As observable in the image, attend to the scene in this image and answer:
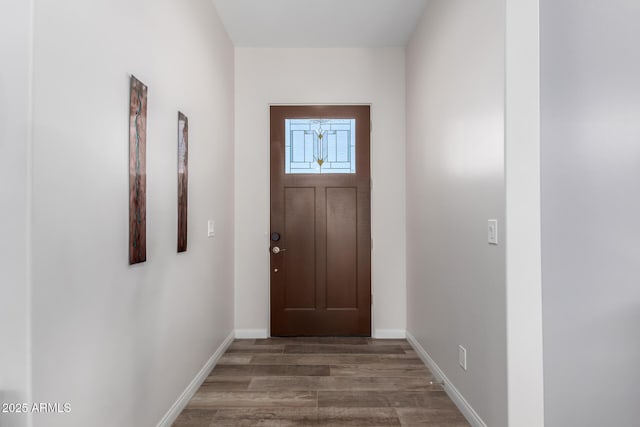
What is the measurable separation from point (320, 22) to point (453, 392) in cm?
299

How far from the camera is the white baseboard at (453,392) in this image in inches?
82.0

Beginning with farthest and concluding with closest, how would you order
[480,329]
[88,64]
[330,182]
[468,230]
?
1. [330,182]
2. [468,230]
3. [480,329]
4. [88,64]

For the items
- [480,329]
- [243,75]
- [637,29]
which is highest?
[243,75]

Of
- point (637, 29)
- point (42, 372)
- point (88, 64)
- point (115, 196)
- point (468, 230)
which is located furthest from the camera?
point (468, 230)

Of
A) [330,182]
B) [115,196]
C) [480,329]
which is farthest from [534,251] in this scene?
[330,182]

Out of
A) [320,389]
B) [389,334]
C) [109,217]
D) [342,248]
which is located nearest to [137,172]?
[109,217]

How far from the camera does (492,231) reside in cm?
187

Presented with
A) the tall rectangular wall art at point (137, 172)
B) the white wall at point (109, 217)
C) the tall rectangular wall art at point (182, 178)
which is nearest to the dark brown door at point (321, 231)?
the white wall at point (109, 217)

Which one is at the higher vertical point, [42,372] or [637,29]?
[637,29]

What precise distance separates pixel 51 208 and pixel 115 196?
0.37 meters

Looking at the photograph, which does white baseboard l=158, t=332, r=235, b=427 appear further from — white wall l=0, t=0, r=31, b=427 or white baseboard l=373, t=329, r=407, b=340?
white baseboard l=373, t=329, r=407, b=340

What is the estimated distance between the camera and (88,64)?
4.45ft

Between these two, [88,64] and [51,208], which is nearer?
[51,208]

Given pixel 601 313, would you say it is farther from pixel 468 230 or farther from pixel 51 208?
pixel 51 208
